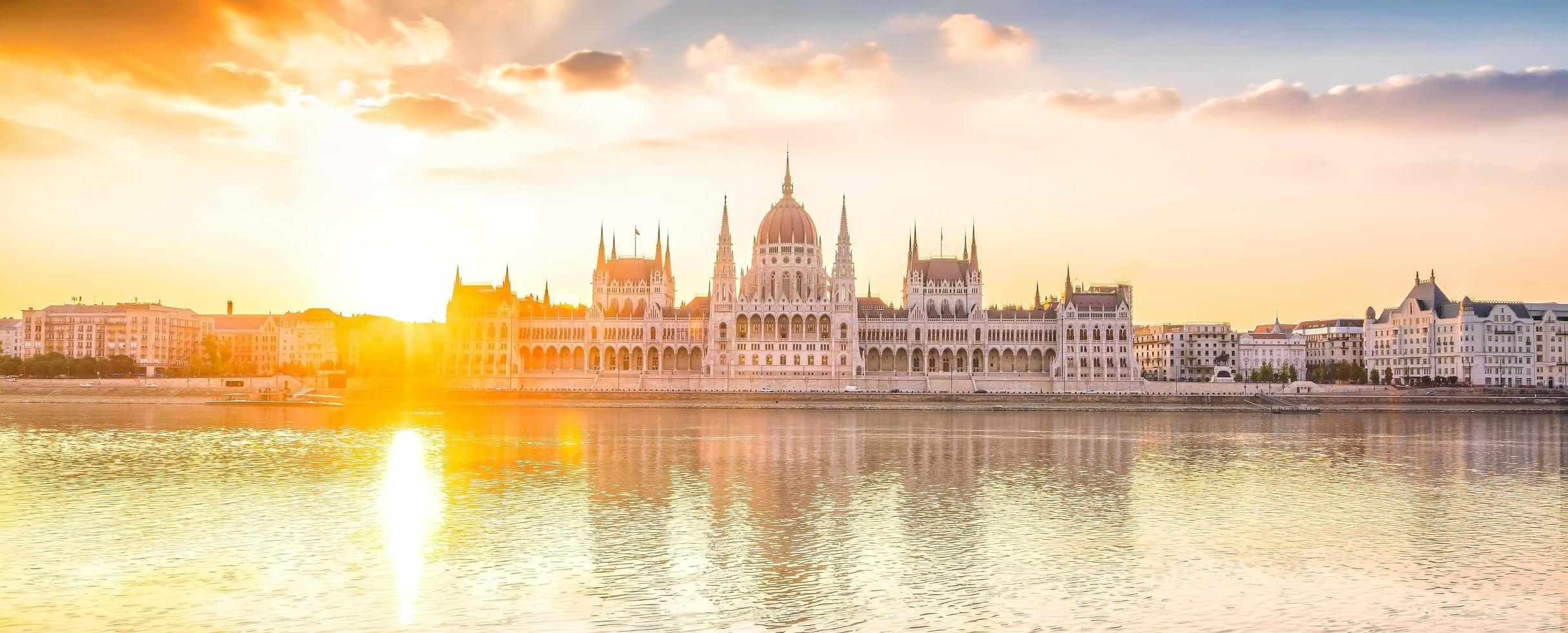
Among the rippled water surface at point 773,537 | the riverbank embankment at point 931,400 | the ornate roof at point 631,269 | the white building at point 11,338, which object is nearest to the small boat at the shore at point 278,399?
the riverbank embankment at point 931,400

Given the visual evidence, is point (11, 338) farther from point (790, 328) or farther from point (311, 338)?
point (790, 328)

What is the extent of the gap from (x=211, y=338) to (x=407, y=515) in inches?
5687

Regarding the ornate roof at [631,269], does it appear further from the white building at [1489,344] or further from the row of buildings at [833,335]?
the white building at [1489,344]

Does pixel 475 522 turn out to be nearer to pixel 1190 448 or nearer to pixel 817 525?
pixel 817 525

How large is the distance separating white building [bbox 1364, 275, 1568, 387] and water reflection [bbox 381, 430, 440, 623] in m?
110

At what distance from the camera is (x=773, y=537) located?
2683 centimetres

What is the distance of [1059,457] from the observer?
4791 centimetres

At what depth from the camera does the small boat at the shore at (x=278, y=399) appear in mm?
97500

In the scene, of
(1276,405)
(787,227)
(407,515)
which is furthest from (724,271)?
Result: (407,515)

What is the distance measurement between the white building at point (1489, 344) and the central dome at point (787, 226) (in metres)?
63.1

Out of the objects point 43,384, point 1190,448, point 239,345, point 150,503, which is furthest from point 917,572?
point 239,345

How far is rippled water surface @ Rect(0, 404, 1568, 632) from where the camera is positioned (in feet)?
64.7

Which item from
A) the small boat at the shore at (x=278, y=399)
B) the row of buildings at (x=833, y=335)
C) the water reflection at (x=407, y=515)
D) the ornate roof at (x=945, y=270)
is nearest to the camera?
the water reflection at (x=407, y=515)

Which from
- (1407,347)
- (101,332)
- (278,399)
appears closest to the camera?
(278,399)
